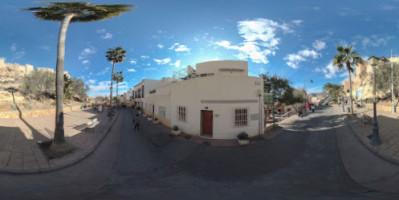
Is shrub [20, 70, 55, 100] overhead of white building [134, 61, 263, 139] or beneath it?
overhead

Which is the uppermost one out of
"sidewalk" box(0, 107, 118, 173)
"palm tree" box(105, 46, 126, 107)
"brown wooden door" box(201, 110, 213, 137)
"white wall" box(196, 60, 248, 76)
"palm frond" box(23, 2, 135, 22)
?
"palm tree" box(105, 46, 126, 107)

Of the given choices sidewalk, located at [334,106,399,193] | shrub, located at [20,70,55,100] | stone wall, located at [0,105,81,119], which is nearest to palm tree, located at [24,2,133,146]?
stone wall, located at [0,105,81,119]

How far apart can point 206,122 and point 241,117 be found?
7.96ft

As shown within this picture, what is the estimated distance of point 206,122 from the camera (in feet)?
36.5

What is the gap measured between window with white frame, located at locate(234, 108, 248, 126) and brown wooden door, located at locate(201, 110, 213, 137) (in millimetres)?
1679

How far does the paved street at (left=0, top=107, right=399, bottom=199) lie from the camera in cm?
452

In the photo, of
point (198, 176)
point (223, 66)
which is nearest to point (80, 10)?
point (198, 176)

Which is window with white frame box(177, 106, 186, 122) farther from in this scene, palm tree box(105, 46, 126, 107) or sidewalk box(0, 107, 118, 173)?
palm tree box(105, 46, 126, 107)

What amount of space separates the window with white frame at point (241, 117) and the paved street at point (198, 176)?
7.60 ft

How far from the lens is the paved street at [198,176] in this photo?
14.8ft

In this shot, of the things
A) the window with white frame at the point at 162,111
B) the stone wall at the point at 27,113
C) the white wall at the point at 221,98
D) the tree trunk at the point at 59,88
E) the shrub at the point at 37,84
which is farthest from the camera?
the shrub at the point at 37,84

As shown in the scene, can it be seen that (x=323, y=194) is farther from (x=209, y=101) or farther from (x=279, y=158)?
(x=209, y=101)

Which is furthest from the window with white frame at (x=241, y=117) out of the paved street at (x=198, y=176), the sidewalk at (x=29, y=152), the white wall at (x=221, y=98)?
the sidewalk at (x=29, y=152)

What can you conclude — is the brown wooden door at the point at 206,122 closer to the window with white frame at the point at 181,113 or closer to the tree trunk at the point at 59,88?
the window with white frame at the point at 181,113
